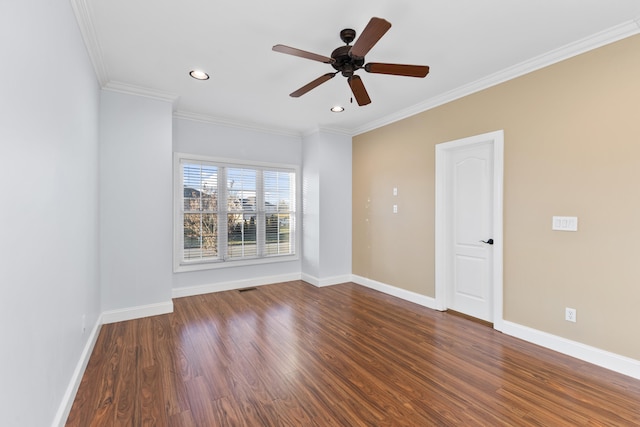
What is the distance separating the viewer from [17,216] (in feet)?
3.97

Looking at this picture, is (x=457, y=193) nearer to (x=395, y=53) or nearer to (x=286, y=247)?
(x=395, y=53)

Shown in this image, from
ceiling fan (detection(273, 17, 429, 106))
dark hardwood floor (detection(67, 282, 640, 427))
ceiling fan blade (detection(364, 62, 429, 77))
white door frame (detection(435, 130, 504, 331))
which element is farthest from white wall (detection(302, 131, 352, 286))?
ceiling fan blade (detection(364, 62, 429, 77))

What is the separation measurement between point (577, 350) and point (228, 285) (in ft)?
14.0

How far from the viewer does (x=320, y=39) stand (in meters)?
2.46

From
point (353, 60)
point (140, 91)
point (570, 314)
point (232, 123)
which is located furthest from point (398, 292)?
point (140, 91)

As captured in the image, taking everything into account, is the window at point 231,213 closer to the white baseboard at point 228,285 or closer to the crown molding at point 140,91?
the white baseboard at point 228,285

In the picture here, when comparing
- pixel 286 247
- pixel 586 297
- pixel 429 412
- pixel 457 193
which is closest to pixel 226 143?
pixel 286 247

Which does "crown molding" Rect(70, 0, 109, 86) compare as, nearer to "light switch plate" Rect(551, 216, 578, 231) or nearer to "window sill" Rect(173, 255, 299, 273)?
"window sill" Rect(173, 255, 299, 273)

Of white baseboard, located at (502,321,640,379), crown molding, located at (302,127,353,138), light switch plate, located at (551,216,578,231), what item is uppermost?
crown molding, located at (302,127,353,138)

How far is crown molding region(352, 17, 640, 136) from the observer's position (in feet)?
7.56

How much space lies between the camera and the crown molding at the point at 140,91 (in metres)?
3.28

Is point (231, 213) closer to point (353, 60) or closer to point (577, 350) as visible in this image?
point (353, 60)

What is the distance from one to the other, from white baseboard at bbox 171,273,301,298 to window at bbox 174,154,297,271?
304 mm

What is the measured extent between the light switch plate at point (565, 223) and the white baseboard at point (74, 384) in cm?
395
